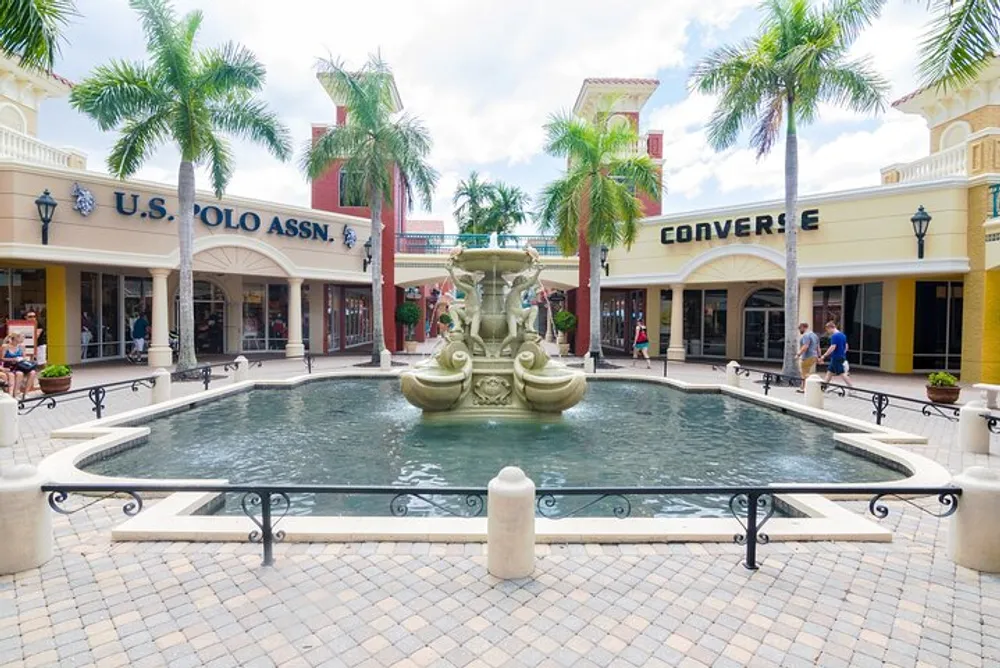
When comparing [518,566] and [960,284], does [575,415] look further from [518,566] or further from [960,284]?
[960,284]

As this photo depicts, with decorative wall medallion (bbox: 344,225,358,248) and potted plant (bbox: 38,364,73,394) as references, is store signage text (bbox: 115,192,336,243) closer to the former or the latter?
decorative wall medallion (bbox: 344,225,358,248)

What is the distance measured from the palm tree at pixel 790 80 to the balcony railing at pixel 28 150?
22080 mm

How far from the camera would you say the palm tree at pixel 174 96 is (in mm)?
16406

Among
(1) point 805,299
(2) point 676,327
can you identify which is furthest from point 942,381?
(2) point 676,327

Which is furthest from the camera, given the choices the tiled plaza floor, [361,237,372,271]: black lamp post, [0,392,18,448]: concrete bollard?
[361,237,372,271]: black lamp post

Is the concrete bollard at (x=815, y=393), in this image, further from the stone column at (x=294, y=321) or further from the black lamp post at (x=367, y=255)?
the stone column at (x=294, y=321)

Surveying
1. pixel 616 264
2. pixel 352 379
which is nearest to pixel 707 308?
pixel 616 264

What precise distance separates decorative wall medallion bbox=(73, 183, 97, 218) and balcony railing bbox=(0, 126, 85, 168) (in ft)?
3.77

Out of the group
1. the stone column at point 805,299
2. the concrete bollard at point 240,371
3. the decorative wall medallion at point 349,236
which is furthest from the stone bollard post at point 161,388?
the stone column at point 805,299

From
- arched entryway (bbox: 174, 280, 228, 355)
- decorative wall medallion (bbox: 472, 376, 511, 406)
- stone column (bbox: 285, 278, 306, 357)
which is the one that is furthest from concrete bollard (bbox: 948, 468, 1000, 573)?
arched entryway (bbox: 174, 280, 228, 355)

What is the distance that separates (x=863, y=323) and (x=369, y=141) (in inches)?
816

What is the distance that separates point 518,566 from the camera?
4262 mm

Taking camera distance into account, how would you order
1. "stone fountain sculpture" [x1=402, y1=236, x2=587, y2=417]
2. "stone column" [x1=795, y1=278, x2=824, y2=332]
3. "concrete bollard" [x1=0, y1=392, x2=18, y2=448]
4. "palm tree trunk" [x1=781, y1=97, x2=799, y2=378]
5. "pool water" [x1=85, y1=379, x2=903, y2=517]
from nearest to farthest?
"pool water" [x1=85, y1=379, x2=903, y2=517] < "concrete bollard" [x1=0, y1=392, x2=18, y2=448] < "stone fountain sculpture" [x1=402, y1=236, x2=587, y2=417] < "palm tree trunk" [x1=781, y1=97, x2=799, y2=378] < "stone column" [x1=795, y1=278, x2=824, y2=332]

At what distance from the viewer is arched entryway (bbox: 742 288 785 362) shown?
25547 mm
